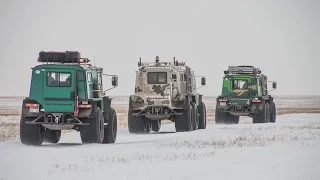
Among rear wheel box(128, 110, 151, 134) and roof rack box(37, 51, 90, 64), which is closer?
roof rack box(37, 51, 90, 64)

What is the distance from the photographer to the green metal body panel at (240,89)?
4319 cm

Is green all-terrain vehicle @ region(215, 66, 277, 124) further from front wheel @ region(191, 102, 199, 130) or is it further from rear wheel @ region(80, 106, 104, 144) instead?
rear wheel @ region(80, 106, 104, 144)

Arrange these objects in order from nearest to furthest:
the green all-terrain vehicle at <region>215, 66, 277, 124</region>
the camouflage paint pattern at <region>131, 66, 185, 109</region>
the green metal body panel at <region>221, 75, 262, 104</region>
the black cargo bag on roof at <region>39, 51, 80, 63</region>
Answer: the black cargo bag on roof at <region>39, 51, 80, 63</region> < the camouflage paint pattern at <region>131, 66, 185, 109</region> < the green all-terrain vehicle at <region>215, 66, 277, 124</region> < the green metal body panel at <region>221, 75, 262, 104</region>

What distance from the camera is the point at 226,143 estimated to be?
24.0 m

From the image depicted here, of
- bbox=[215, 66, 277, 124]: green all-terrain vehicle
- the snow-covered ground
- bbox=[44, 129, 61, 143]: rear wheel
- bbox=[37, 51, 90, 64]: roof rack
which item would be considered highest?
bbox=[37, 51, 90, 64]: roof rack

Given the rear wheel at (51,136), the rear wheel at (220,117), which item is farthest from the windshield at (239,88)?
the rear wheel at (51,136)

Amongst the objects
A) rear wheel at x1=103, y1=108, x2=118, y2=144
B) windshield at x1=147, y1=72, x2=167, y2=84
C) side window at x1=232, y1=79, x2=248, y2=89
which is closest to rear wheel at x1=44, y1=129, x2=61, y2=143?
rear wheel at x1=103, y1=108, x2=118, y2=144

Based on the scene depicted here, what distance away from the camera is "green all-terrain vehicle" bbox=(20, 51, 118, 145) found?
24.0 meters

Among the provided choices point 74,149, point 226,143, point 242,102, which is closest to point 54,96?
point 74,149

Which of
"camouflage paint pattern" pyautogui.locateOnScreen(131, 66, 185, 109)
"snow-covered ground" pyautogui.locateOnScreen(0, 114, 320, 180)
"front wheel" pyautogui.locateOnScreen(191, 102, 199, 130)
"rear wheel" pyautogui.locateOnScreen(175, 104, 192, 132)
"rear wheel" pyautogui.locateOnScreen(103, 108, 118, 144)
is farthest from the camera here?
"front wheel" pyautogui.locateOnScreen(191, 102, 199, 130)

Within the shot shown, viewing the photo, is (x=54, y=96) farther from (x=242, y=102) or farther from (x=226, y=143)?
(x=242, y=102)

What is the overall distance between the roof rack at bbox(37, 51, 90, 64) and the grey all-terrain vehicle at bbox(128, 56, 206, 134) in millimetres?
9155

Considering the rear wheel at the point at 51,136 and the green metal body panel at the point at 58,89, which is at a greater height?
the green metal body panel at the point at 58,89

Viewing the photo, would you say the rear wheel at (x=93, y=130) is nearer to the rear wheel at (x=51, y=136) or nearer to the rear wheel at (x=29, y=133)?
the rear wheel at (x=29, y=133)
